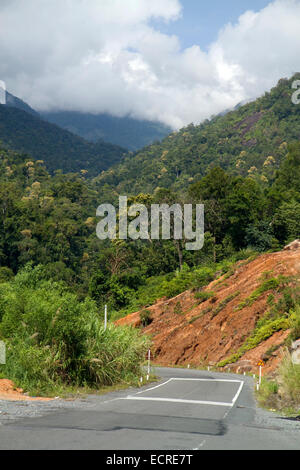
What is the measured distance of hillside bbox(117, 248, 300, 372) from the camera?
37250 mm

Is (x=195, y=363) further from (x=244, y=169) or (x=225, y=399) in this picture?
(x=244, y=169)

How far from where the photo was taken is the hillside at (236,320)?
37250 mm

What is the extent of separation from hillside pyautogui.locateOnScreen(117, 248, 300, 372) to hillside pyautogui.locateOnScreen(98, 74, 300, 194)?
63148 millimetres

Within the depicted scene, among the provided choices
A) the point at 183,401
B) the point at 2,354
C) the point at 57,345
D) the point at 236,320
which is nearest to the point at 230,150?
the point at 236,320

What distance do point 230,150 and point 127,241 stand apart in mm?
64355

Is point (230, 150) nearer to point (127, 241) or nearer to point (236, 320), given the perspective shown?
point (127, 241)

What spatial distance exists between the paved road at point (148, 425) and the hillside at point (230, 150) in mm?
97007

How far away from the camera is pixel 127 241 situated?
270 ft

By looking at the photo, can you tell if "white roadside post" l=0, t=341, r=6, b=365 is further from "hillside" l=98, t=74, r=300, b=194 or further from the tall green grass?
"hillside" l=98, t=74, r=300, b=194

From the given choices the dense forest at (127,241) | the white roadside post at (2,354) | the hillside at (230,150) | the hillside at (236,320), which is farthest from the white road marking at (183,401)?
the hillside at (230,150)

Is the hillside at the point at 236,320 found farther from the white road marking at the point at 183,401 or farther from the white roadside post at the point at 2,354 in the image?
the white roadside post at the point at 2,354

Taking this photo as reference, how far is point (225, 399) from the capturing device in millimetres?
17281

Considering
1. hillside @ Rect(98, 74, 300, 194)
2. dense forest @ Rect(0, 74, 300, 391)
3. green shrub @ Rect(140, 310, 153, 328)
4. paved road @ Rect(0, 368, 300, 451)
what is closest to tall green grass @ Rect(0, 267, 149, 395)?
dense forest @ Rect(0, 74, 300, 391)
